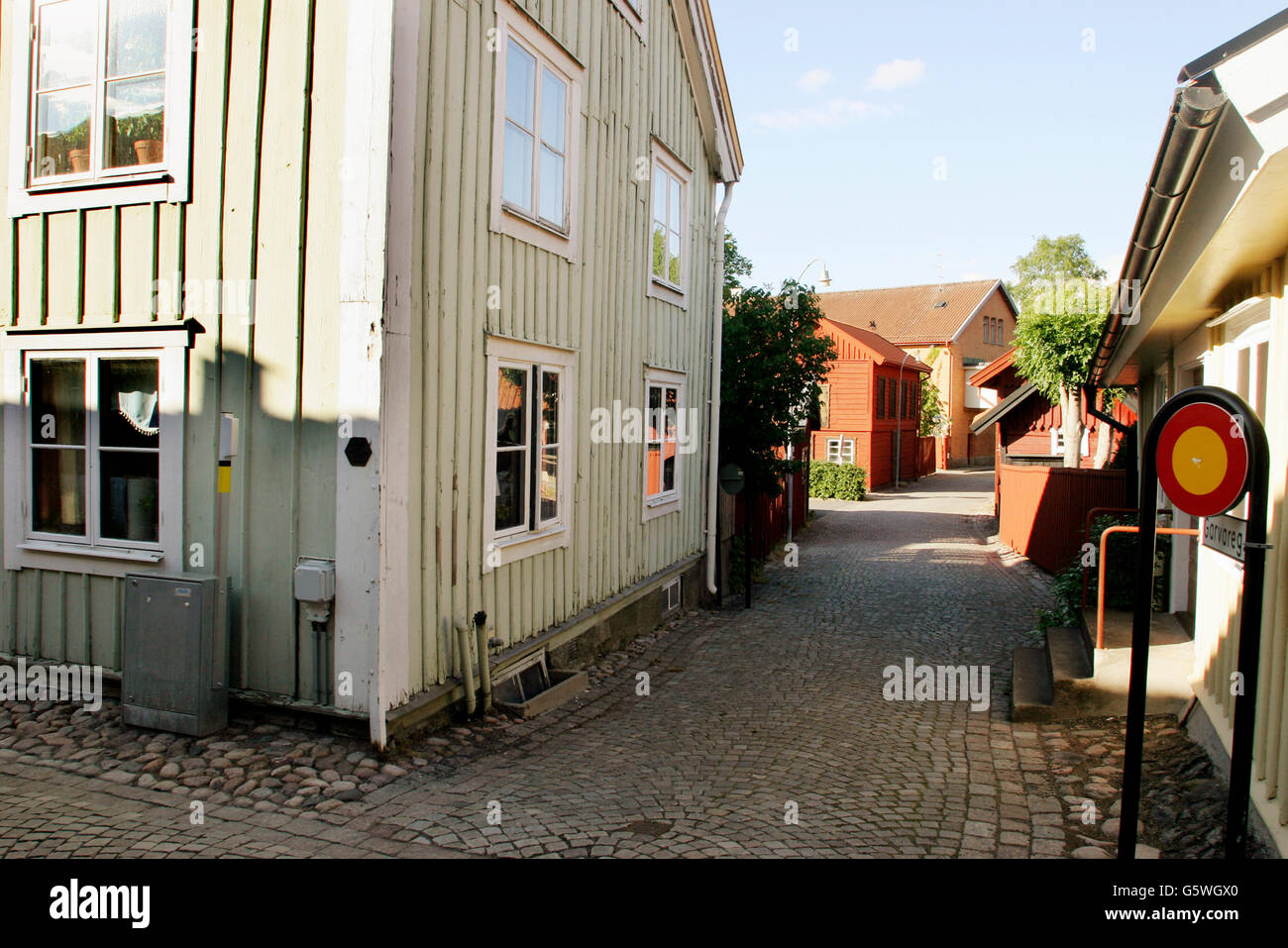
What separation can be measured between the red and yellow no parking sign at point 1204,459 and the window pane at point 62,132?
6.73 metres

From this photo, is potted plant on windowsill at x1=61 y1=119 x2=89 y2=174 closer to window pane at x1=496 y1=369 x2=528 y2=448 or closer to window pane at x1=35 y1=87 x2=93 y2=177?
Result: window pane at x1=35 y1=87 x2=93 y2=177

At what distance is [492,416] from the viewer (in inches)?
268

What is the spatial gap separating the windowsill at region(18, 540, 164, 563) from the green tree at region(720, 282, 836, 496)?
8.88 metres

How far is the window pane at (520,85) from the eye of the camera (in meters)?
7.05

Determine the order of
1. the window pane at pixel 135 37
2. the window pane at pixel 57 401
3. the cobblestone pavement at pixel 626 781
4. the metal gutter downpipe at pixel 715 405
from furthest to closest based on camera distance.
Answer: the metal gutter downpipe at pixel 715 405, the window pane at pixel 57 401, the window pane at pixel 135 37, the cobblestone pavement at pixel 626 781

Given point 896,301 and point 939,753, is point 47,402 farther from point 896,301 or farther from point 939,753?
point 896,301

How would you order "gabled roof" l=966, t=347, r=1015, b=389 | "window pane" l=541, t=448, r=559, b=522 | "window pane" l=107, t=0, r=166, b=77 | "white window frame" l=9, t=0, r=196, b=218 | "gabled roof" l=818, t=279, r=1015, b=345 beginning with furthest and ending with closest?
"gabled roof" l=818, t=279, r=1015, b=345, "gabled roof" l=966, t=347, r=1015, b=389, "window pane" l=541, t=448, r=559, b=522, "window pane" l=107, t=0, r=166, b=77, "white window frame" l=9, t=0, r=196, b=218

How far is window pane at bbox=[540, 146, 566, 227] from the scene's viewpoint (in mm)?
7672

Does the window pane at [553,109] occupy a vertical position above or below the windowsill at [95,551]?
above

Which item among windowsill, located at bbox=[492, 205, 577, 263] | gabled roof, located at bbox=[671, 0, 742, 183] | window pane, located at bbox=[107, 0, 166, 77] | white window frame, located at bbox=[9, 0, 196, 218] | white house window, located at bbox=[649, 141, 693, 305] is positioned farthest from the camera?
gabled roof, located at bbox=[671, 0, 742, 183]

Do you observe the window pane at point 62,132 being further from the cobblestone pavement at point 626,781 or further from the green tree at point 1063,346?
the green tree at point 1063,346

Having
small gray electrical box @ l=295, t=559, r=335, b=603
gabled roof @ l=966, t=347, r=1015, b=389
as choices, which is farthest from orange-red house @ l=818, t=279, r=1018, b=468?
small gray electrical box @ l=295, t=559, r=335, b=603

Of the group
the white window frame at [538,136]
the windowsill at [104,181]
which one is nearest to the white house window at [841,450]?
the white window frame at [538,136]

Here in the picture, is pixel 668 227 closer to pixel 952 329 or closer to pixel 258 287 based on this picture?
pixel 258 287
